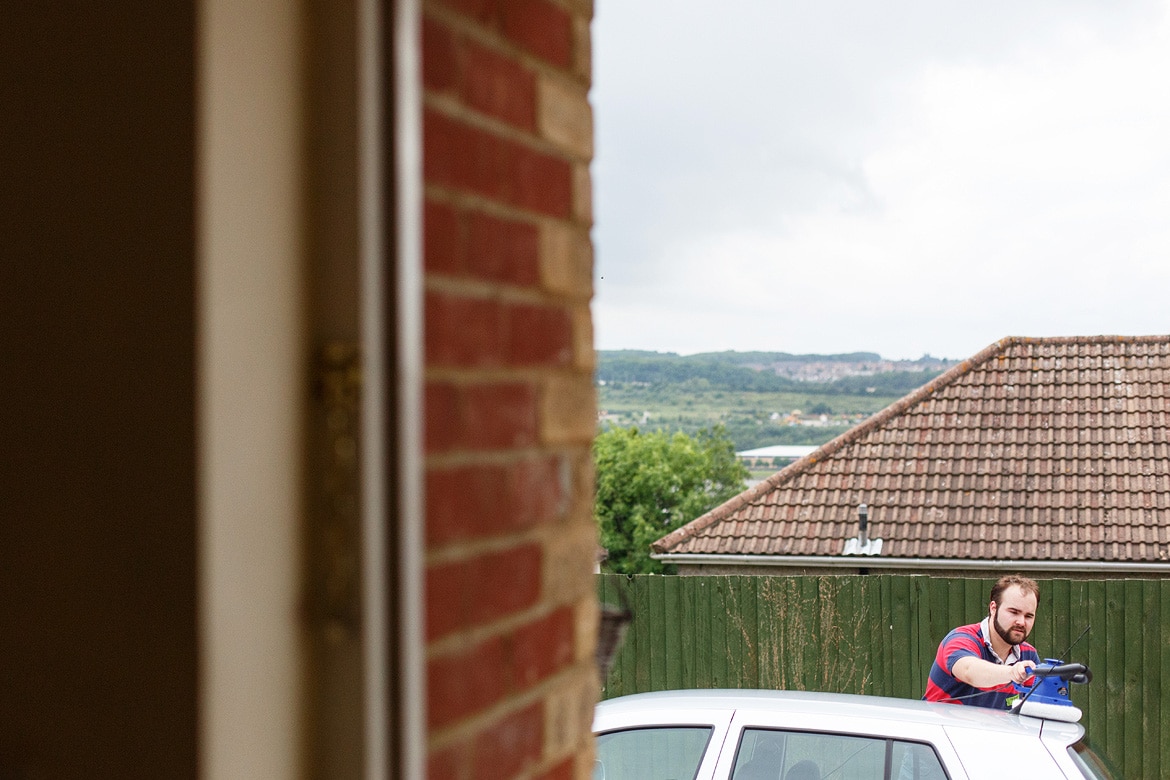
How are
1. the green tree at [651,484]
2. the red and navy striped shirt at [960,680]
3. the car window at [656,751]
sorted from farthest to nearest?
the green tree at [651,484], the red and navy striped shirt at [960,680], the car window at [656,751]

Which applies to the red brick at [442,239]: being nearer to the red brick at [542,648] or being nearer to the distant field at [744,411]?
the red brick at [542,648]

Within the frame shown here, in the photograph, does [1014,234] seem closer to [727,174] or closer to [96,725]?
[727,174]

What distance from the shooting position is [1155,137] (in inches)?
2051

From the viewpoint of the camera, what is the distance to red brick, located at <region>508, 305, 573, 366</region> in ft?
3.86

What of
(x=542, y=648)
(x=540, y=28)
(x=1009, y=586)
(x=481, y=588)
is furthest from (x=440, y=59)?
(x=1009, y=586)

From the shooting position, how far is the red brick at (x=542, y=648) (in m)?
1.17

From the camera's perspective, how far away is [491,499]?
1.11m

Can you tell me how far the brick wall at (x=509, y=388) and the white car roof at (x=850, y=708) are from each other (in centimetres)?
324

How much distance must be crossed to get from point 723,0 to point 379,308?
77.9m

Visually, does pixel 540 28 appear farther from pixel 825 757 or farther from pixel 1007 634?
pixel 1007 634

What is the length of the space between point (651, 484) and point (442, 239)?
52236mm

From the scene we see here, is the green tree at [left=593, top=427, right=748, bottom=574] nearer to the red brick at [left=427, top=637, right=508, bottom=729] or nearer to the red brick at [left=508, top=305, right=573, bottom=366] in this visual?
the red brick at [left=508, top=305, right=573, bottom=366]

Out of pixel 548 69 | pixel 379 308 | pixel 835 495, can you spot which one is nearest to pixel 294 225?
pixel 379 308

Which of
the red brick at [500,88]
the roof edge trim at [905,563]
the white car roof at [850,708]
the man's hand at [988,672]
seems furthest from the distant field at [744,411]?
the red brick at [500,88]
